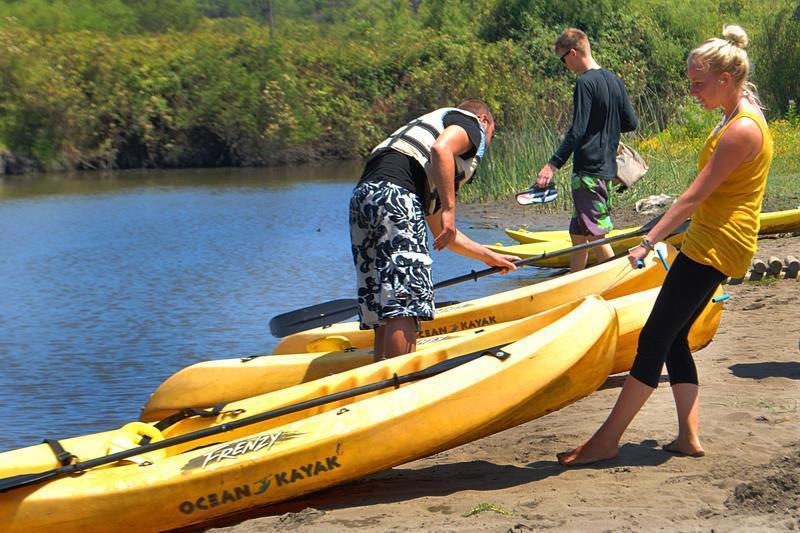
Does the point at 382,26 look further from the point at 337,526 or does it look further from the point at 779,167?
the point at 337,526

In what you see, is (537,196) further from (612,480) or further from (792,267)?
(612,480)

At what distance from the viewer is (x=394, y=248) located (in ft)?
16.8

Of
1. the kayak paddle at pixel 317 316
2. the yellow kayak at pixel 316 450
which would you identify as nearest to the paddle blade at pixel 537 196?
the kayak paddle at pixel 317 316

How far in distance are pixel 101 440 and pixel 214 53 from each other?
103ft

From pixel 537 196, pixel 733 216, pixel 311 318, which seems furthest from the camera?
pixel 537 196

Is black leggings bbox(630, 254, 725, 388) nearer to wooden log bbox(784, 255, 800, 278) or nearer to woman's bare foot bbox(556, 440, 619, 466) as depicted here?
woman's bare foot bbox(556, 440, 619, 466)

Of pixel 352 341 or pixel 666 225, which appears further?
pixel 352 341

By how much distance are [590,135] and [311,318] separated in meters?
2.32

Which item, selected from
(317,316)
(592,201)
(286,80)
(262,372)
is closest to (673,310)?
(262,372)

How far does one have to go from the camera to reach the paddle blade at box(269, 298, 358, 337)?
23.0 ft

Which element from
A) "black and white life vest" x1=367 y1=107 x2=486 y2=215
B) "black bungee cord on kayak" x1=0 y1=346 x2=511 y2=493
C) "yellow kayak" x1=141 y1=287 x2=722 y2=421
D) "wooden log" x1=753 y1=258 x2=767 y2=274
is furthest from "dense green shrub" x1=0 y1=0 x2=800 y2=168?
"black bungee cord on kayak" x1=0 y1=346 x2=511 y2=493

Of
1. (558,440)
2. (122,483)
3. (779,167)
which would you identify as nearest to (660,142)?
(779,167)

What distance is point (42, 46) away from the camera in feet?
110

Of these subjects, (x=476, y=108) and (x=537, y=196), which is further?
(x=537, y=196)
